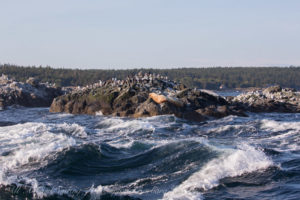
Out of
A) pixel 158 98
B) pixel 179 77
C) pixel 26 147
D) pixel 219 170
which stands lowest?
pixel 26 147

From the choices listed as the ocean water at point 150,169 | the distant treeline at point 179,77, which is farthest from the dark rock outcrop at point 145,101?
the distant treeline at point 179,77

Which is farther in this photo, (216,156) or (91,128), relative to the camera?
(91,128)

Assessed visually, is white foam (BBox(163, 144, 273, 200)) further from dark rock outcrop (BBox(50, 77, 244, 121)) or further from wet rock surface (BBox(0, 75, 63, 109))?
wet rock surface (BBox(0, 75, 63, 109))

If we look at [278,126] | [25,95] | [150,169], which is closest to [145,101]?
[278,126]

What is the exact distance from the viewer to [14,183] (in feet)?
28.8

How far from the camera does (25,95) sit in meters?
38.8

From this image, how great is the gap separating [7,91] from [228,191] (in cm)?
3518

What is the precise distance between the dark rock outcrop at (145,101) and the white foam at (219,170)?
1149cm

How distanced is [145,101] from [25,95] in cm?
1897

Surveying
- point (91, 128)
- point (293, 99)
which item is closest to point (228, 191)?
point (91, 128)

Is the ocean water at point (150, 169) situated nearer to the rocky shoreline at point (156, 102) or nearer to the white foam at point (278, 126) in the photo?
the white foam at point (278, 126)

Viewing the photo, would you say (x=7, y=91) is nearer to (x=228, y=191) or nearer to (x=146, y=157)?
(x=146, y=157)

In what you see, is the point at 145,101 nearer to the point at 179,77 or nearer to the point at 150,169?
the point at 150,169

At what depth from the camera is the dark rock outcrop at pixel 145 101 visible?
2267 centimetres
